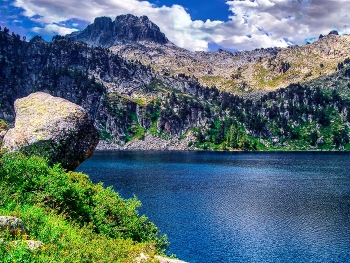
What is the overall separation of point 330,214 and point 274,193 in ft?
91.6

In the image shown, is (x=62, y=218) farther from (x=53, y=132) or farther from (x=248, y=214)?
(x=248, y=214)

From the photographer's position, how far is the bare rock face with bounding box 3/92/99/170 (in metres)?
31.7

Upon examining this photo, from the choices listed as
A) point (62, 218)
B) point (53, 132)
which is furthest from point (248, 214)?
point (62, 218)

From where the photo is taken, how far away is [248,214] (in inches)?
3049

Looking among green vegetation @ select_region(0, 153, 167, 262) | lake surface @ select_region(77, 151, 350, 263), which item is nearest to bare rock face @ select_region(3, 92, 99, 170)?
green vegetation @ select_region(0, 153, 167, 262)

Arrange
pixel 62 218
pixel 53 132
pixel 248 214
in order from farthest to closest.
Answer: pixel 248 214, pixel 53 132, pixel 62 218

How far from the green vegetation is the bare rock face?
3.11m

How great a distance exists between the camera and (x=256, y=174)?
485 feet

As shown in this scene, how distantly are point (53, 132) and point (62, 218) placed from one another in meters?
14.9

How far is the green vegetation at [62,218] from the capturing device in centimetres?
1362

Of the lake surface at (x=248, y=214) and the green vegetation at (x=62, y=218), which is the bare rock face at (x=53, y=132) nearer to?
the green vegetation at (x=62, y=218)

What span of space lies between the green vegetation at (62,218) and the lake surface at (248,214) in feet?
80.8

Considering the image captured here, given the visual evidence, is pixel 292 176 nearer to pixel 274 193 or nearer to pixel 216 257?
pixel 274 193

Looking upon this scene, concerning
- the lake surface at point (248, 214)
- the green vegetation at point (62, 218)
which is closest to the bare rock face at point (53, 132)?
the green vegetation at point (62, 218)
